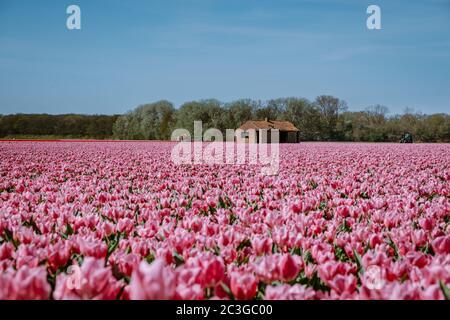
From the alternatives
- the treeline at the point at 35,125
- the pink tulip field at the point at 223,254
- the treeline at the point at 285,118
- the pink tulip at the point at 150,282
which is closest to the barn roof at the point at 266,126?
the treeline at the point at 285,118

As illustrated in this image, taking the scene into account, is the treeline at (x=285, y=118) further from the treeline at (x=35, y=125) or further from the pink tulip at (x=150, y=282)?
the pink tulip at (x=150, y=282)

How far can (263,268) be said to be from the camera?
186 centimetres

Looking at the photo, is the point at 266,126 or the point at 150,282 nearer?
the point at 150,282

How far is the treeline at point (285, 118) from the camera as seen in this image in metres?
64.7

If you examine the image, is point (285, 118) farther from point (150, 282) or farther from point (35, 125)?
point (150, 282)

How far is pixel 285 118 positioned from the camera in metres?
82.2

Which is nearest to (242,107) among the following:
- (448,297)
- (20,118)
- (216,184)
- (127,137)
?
(127,137)

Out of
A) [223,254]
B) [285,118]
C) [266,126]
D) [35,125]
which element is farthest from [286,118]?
[223,254]

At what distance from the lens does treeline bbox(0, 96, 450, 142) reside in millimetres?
64688

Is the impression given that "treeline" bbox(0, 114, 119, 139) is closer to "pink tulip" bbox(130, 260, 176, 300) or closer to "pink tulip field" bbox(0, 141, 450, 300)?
"pink tulip field" bbox(0, 141, 450, 300)

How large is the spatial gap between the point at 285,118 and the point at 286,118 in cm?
20

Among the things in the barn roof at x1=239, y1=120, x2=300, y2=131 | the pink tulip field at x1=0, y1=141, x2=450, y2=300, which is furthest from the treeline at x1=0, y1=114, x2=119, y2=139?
the barn roof at x1=239, y1=120, x2=300, y2=131
